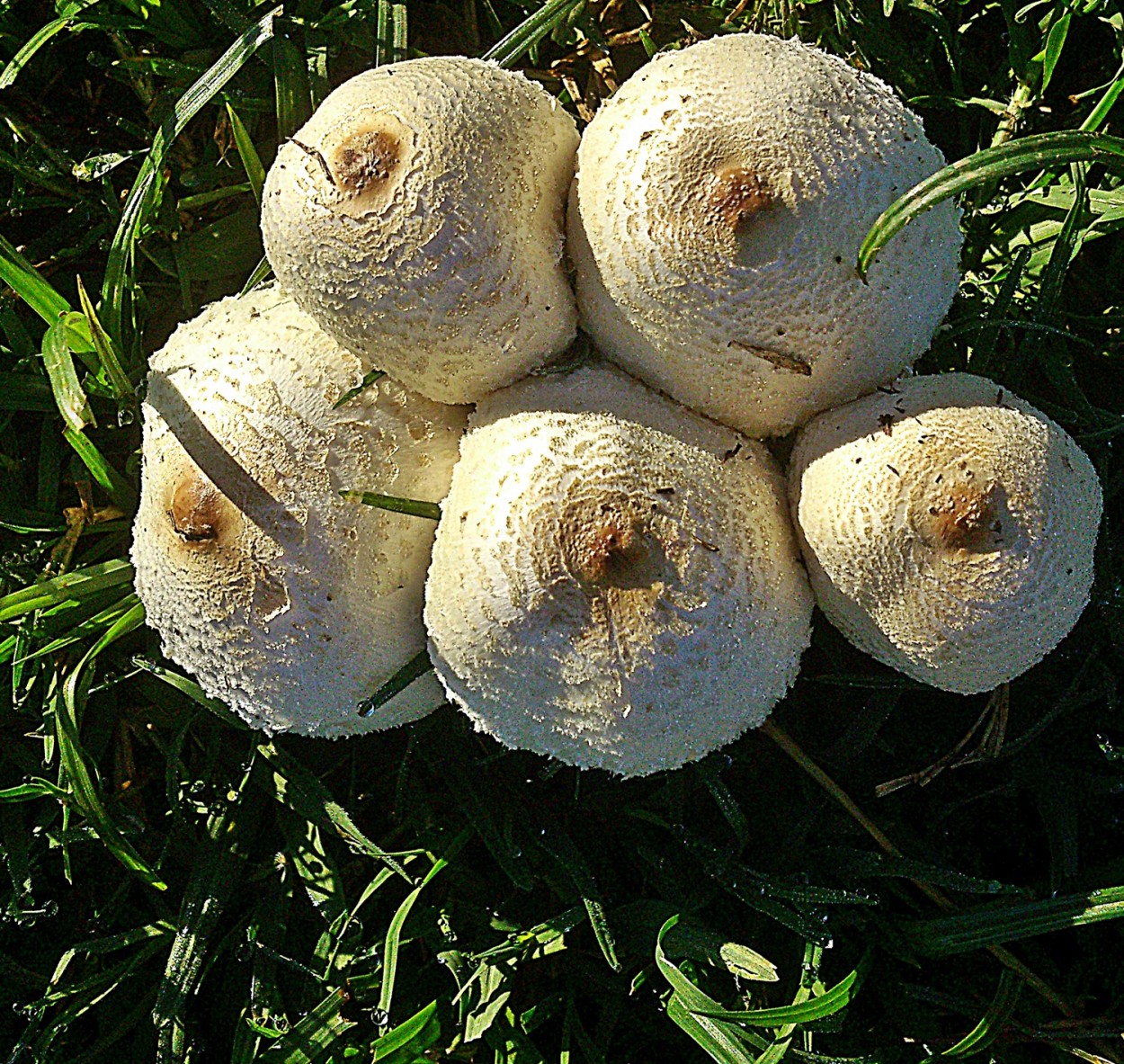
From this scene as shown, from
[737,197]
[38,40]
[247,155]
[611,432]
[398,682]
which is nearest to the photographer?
[737,197]

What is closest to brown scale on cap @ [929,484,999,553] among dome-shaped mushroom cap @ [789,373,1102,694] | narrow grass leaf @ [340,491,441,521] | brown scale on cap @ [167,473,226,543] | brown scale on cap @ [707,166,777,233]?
dome-shaped mushroom cap @ [789,373,1102,694]

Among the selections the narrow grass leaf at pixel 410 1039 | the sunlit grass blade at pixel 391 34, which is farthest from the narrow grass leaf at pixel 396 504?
the narrow grass leaf at pixel 410 1039

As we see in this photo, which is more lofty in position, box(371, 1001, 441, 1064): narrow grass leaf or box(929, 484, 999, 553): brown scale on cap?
box(929, 484, 999, 553): brown scale on cap

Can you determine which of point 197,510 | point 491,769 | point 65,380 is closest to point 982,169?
point 197,510

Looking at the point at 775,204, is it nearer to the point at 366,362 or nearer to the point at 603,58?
the point at 366,362

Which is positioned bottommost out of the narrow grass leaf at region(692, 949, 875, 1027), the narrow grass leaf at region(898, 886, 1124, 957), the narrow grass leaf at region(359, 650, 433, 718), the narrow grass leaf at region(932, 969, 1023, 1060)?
the narrow grass leaf at region(932, 969, 1023, 1060)

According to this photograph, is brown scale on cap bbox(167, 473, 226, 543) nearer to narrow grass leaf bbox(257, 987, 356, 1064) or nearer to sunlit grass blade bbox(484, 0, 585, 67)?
sunlit grass blade bbox(484, 0, 585, 67)

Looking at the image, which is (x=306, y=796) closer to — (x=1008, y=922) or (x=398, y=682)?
(x=398, y=682)
